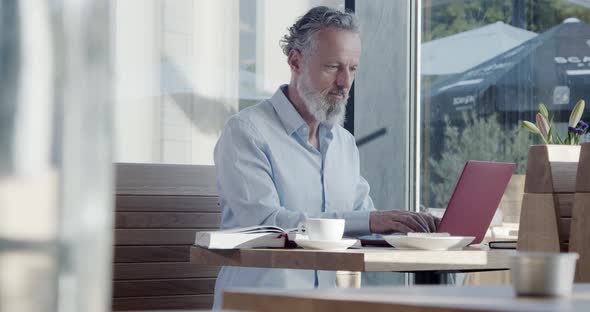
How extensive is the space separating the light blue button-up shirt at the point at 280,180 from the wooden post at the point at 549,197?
455 mm

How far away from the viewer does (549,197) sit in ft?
8.95

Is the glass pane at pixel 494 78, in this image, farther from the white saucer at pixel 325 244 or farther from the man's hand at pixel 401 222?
the white saucer at pixel 325 244

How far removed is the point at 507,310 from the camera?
0.93 metres

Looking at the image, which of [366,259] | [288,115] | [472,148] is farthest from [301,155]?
[472,148]

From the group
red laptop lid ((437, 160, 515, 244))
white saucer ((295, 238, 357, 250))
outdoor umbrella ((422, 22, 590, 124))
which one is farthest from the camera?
outdoor umbrella ((422, 22, 590, 124))

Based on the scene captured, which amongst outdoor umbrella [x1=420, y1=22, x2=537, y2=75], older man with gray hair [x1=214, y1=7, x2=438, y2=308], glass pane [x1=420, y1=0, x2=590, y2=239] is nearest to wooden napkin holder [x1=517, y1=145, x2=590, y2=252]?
older man with gray hair [x1=214, y1=7, x2=438, y2=308]

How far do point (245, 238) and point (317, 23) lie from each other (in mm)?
1158

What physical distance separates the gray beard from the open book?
0.82 meters

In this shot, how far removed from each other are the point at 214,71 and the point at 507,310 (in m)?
3.37

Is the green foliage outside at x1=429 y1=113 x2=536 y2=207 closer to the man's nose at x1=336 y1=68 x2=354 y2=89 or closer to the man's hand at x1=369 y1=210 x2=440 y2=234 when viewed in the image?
the man's nose at x1=336 y1=68 x2=354 y2=89

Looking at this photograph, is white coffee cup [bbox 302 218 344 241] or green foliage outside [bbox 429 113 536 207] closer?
white coffee cup [bbox 302 218 344 241]

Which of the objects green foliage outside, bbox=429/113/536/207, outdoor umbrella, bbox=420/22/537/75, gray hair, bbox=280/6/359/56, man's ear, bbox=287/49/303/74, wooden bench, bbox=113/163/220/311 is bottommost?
wooden bench, bbox=113/163/220/311

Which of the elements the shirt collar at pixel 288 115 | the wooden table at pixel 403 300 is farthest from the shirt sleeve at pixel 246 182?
the wooden table at pixel 403 300

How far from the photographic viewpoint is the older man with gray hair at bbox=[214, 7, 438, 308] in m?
2.99
